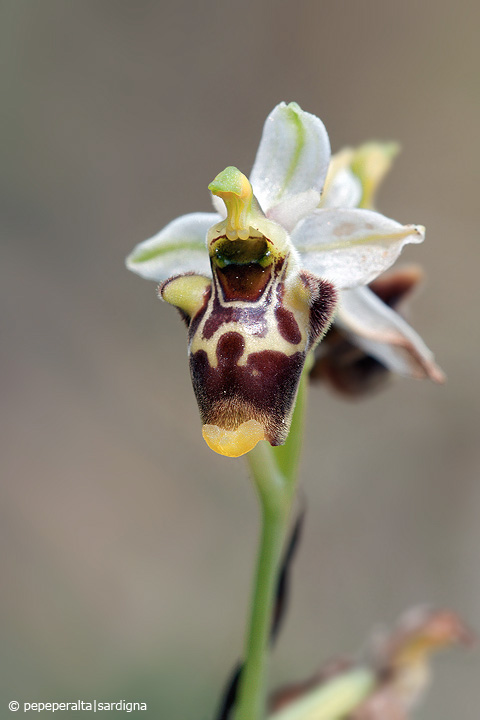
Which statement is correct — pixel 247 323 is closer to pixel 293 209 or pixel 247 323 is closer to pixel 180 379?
pixel 293 209

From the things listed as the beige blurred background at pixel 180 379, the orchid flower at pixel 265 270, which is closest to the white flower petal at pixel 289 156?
the orchid flower at pixel 265 270

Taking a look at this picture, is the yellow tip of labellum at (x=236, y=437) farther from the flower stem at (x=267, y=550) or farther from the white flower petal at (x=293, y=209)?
the white flower petal at (x=293, y=209)

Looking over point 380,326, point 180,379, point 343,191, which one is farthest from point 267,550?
point 180,379

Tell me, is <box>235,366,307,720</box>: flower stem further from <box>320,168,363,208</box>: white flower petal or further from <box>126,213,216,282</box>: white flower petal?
<box>320,168,363,208</box>: white flower petal

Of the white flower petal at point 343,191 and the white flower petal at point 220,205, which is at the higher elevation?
the white flower petal at point 220,205

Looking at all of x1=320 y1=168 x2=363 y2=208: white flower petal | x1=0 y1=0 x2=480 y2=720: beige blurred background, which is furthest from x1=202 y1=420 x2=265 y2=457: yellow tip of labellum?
x1=0 y1=0 x2=480 y2=720: beige blurred background

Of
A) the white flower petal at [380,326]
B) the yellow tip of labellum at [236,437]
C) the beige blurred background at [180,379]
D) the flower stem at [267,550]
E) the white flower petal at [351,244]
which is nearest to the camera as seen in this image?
the yellow tip of labellum at [236,437]

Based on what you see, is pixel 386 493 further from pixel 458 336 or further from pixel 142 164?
pixel 142 164
